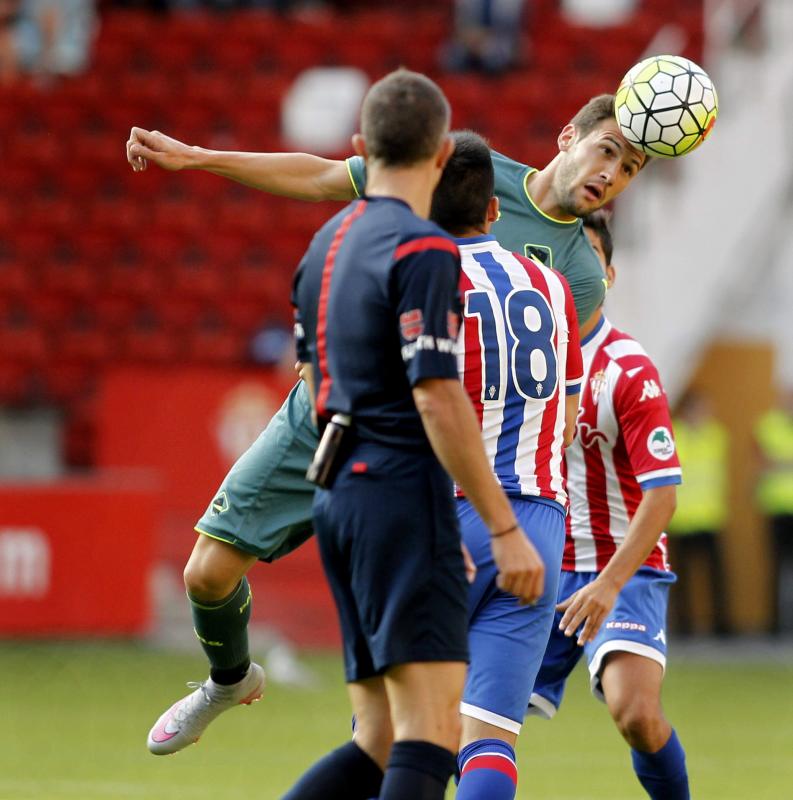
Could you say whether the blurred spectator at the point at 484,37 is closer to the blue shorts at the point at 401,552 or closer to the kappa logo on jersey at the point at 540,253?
the kappa logo on jersey at the point at 540,253

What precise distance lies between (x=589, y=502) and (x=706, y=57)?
32.0 feet

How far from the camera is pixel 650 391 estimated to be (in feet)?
18.6

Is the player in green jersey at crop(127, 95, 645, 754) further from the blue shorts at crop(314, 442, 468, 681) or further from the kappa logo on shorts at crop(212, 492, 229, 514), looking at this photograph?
the blue shorts at crop(314, 442, 468, 681)

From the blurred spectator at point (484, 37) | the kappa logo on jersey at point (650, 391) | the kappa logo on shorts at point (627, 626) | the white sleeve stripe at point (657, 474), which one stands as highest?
the blurred spectator at point (484, 37)

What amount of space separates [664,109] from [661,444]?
3.69ft

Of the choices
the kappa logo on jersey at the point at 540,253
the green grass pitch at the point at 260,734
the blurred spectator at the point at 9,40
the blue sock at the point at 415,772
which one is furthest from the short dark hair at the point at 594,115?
the blurred spectator at the point at 9,40

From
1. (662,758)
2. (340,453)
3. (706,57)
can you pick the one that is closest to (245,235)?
(706,57)

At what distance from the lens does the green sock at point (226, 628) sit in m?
5.45

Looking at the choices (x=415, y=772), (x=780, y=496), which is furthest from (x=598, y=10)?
(x=415, y=772)

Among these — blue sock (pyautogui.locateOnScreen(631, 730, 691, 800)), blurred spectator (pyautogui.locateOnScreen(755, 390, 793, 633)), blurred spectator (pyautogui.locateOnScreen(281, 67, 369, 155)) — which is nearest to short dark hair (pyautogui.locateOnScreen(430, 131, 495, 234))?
blue sock (pyautogui.locateOnScreen(631, 730, 691, 800))

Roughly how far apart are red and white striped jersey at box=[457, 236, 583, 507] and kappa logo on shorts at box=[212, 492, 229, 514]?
3.44ft

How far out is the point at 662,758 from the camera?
5539 mm

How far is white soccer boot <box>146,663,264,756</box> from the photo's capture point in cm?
563

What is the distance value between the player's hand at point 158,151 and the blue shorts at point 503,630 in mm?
1477
